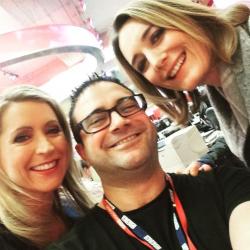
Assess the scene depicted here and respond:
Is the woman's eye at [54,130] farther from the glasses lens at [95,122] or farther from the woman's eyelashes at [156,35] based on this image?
the woman's eyelashes at [156,35]

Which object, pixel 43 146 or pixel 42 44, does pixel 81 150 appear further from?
pixel 42 44

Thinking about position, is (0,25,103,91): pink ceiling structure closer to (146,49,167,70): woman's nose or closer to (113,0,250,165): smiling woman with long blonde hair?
(113,0,250,165): smiling woman with long blonde hair

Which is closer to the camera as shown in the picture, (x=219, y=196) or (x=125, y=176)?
(x=219, y=196)

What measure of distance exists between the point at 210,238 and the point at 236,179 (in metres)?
0.27

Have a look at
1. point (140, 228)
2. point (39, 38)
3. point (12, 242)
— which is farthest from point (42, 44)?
point (140, 228)

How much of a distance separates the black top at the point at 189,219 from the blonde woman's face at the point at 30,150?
0.33 metres

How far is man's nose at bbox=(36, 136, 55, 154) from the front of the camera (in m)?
1.49

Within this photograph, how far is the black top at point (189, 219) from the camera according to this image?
3.86 feet

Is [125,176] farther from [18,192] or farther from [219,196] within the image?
[18,192]

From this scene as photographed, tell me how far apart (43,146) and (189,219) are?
727 mm

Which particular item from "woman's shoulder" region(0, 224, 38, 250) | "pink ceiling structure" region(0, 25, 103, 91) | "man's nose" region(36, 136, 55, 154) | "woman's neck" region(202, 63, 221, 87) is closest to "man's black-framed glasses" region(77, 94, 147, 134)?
"man's nose" region(36, 136, 55, 154)

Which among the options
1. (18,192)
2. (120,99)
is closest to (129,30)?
(120,99)

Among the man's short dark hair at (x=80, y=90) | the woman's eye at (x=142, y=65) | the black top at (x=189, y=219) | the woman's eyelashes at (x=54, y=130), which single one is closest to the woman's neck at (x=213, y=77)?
the woman's eye at (x=142, y=65)

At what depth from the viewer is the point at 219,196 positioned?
1306 millimetres
